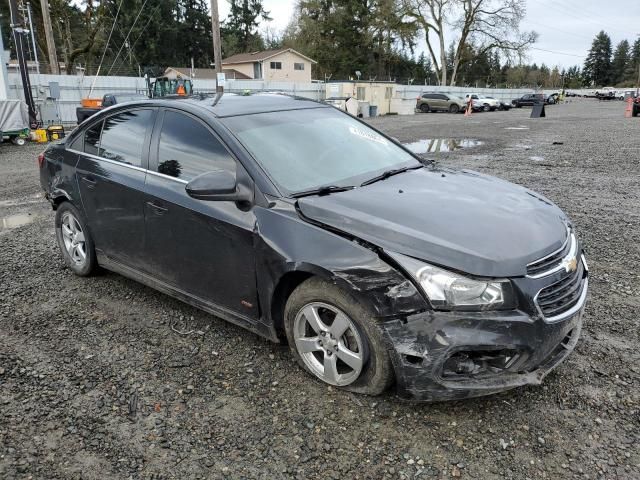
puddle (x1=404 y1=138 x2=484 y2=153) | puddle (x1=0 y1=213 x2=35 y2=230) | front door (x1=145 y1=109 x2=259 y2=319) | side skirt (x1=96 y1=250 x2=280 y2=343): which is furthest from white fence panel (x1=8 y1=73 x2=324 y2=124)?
front door (x1=145 y1=109 x2=259 y2=319)

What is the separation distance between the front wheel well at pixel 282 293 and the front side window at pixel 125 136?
163 centimetres

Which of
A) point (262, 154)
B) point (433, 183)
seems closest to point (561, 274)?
point (433, 183)

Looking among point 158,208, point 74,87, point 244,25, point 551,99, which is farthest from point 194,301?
point 244,25

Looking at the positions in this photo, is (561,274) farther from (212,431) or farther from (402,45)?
(402,45)

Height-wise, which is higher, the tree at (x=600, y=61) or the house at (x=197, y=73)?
the tree at (x=600, y=61)

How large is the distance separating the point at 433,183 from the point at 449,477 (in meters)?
1.86

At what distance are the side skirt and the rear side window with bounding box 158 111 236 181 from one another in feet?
2.77

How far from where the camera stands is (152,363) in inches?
130

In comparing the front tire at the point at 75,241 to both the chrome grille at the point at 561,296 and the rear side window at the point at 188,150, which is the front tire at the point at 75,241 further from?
the chrome grille at the point at 561,296

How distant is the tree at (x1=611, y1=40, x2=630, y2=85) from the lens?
11319cm

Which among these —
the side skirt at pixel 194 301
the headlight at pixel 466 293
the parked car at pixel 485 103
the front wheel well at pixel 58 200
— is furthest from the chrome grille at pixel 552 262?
the parked car at pixel 485 103

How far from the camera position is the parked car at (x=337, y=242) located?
2.49 m

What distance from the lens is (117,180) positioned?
3.95 metres

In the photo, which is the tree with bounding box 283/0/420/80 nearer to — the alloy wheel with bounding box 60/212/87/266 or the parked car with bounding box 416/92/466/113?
the parked car with bounding box 416/92/466/113
